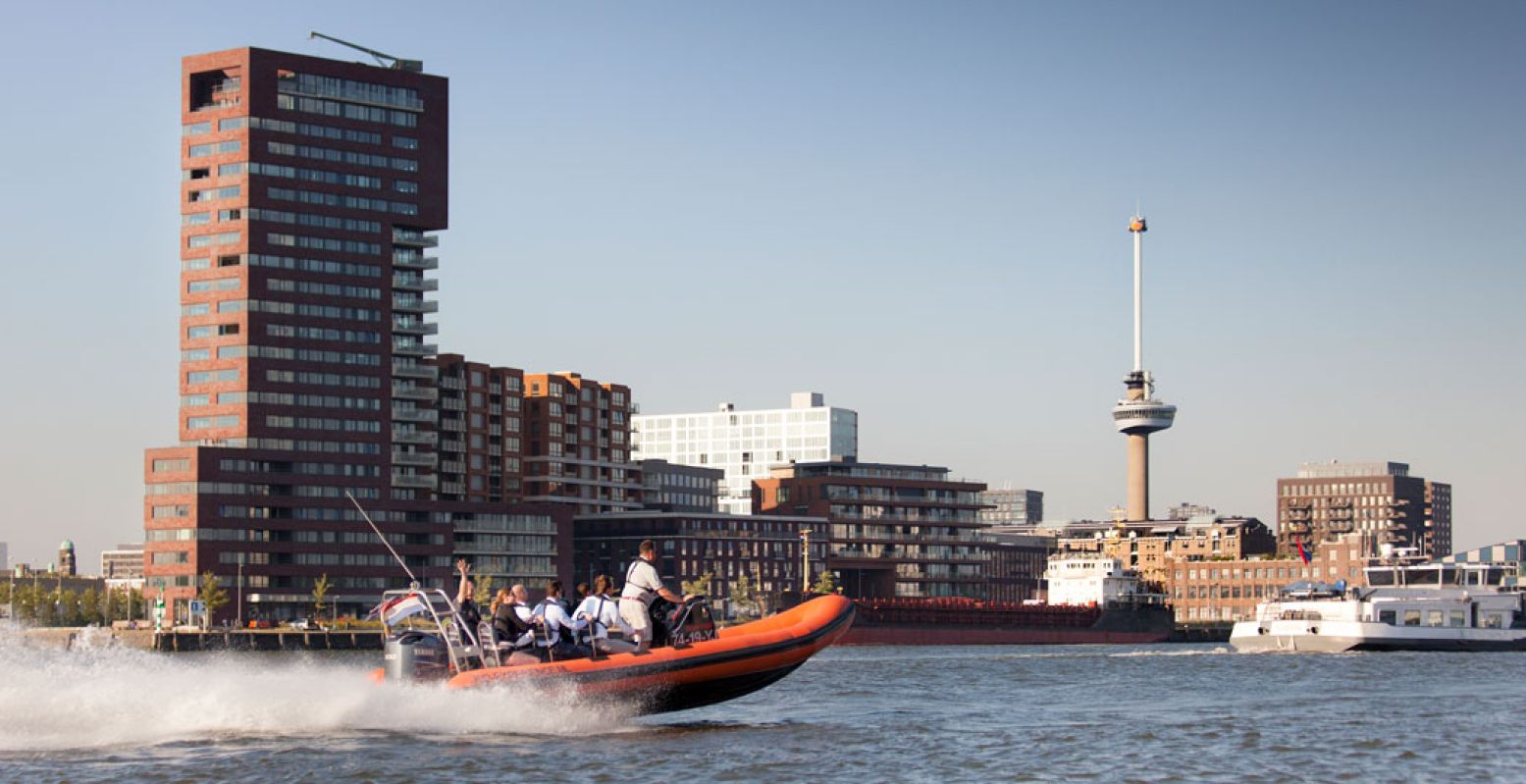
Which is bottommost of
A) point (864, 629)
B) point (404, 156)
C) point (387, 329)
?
point (864, 629)

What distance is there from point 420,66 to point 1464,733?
158 meters

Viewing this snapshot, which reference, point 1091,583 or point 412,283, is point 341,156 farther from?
point 1091,583

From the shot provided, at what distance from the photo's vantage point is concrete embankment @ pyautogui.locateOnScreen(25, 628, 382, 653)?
137125 millimetres

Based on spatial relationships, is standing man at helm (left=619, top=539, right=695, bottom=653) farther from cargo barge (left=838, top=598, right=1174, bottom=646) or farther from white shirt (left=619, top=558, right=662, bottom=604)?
cargo barge (left=838, top=598, right=1174, bottom=646)

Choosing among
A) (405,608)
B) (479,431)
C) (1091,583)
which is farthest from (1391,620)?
(479,431)

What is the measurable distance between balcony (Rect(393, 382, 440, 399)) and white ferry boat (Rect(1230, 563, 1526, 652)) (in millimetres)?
91524

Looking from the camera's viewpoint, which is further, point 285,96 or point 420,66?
point 420,66

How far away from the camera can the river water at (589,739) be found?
31719 mm

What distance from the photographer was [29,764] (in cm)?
3164

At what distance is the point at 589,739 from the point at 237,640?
113683mm

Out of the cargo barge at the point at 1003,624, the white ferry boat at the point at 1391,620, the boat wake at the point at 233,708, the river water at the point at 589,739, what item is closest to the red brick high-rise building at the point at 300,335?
the cargo barge at the point at 1003,624

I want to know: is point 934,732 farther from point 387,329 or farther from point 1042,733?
point 387,329

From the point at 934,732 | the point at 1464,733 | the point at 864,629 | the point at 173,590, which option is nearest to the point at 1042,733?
the point at 934,732

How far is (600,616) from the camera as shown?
35688 millimetres
